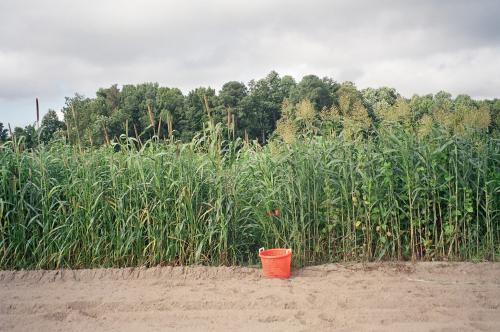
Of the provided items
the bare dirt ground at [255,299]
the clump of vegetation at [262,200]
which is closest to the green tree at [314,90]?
the clump of vegetation at [262,200]

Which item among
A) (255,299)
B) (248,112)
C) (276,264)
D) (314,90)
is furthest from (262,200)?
(314,90)

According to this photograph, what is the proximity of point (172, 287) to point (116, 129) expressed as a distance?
19749 mm

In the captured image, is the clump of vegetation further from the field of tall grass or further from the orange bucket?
the orange bucket

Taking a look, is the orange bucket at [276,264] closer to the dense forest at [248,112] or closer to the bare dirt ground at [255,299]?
the bare dirt ground at [255,299]

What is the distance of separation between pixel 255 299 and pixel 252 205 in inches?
46.0

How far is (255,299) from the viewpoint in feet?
12.5

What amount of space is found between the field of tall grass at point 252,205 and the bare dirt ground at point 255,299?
0.77 feet

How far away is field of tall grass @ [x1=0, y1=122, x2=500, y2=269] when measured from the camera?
464cm

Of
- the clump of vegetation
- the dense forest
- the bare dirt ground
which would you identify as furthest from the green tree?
the bare dirt ground

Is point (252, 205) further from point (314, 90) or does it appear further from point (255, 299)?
point (314, 90)

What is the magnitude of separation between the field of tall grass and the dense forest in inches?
12.1

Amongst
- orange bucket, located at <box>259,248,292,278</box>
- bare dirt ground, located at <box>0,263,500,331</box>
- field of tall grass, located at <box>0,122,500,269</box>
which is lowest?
bare dirt ground, located at <box>0,263,500,331</box>

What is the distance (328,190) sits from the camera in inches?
183

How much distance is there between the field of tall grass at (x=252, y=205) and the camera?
464cm
